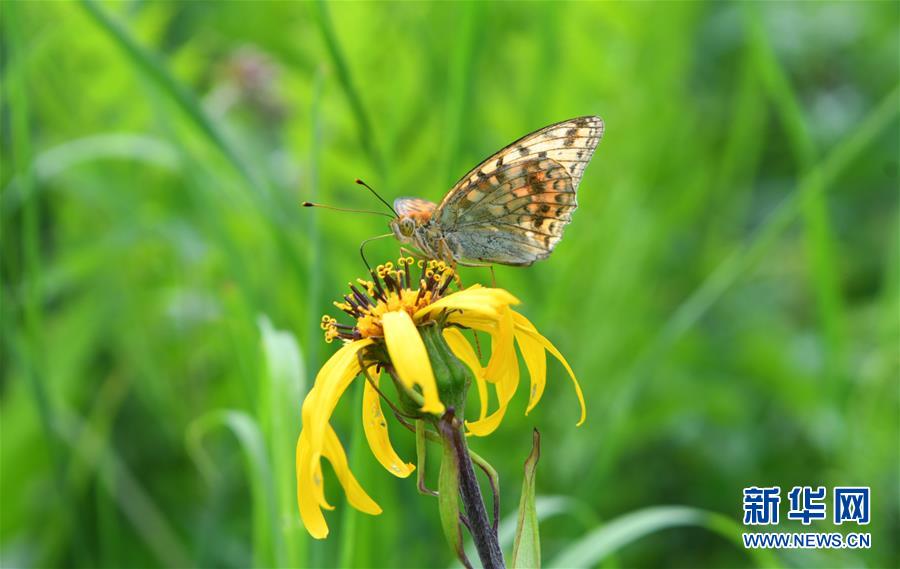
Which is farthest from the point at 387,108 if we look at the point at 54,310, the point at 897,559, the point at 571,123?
the point at 897,559

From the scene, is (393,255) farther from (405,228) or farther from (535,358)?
(535,358)

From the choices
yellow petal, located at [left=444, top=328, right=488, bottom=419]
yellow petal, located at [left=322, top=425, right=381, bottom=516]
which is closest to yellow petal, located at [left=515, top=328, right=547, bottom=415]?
yellow petal, located at [left=444, top=328, right=488, bottom=419]

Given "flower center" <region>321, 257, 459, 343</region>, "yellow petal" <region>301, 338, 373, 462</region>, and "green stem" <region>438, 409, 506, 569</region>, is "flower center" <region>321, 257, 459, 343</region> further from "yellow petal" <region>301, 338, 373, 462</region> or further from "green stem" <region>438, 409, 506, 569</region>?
"green stem" <region>438, 409, 506, 569</region>

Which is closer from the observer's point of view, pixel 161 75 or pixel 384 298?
pixel 384 298

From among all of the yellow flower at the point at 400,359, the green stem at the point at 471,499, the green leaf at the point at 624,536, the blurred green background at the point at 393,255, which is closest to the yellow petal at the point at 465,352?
the yellow flower at the point at 400,359

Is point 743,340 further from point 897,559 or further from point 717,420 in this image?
point 897,559

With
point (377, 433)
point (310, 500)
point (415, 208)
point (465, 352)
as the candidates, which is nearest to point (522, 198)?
point (415, 208)

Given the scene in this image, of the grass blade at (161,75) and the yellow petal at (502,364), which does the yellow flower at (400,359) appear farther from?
the grass blade at (161,75)
